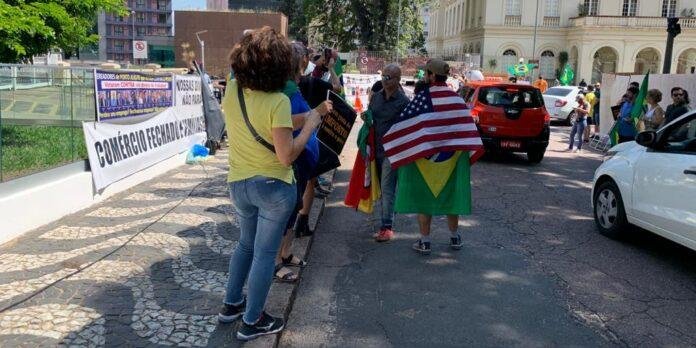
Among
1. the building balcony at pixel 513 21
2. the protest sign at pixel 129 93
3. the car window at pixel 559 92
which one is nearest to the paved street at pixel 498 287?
the protest sign at pixel 129 93

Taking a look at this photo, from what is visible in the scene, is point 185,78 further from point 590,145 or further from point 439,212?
point 590,145

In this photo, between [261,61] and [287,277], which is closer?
[261,61]

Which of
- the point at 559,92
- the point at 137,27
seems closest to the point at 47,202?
the point at 559,92

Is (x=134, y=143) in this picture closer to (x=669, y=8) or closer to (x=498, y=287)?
(x=498, y=287)

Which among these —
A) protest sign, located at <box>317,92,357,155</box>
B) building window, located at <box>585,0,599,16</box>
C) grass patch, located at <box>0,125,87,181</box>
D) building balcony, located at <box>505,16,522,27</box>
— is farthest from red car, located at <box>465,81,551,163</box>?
building window, located at <box>585,0,599,16</box>


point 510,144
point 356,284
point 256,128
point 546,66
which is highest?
point 546,66

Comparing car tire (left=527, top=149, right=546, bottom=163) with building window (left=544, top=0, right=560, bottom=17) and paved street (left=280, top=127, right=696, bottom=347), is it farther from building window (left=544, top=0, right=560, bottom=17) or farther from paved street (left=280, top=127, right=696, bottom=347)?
building window (left=544, top=0, right=560, bottom=17)

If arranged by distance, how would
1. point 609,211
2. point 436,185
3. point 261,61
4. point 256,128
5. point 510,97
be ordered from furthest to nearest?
point 510,97, point 609,211, point 436,185, point 256,128, point 261,61

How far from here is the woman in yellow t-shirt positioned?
3.32 metres

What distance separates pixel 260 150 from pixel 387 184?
296cm

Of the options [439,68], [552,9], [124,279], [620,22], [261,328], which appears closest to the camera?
[261,328]

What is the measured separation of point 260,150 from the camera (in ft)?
11.3

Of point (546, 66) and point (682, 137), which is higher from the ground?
point (546, 66)

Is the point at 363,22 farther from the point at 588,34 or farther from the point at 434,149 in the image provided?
the point at 434,149
